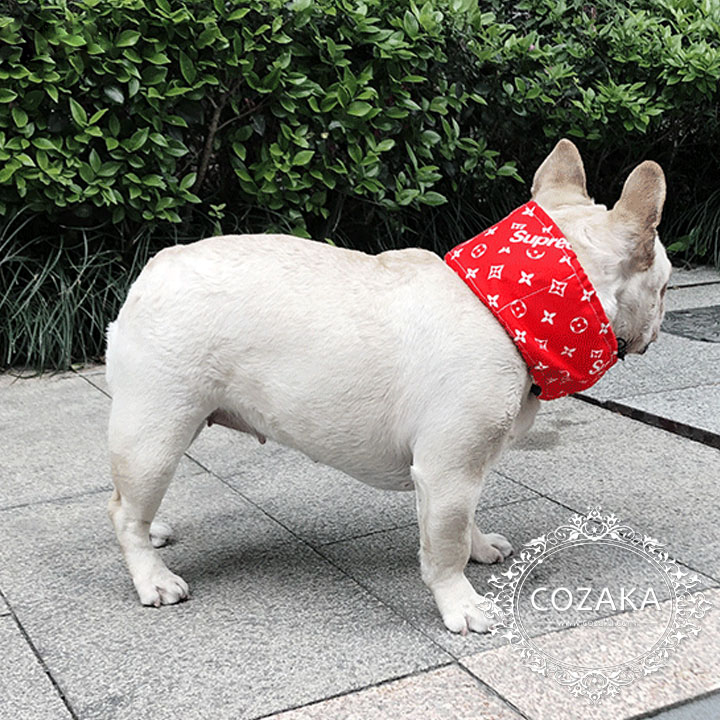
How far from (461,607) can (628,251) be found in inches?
45.7

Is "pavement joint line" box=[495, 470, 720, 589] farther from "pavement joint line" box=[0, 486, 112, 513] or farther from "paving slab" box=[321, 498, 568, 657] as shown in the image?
"pavement joint line" box=[0, 486, 112, 513]

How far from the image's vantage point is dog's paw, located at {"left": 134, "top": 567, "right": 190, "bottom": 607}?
3148mm

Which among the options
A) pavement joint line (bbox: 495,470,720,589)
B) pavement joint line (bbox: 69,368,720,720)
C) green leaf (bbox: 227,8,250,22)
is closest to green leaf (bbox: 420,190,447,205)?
green leaf (bbox: 227,8,250,22)

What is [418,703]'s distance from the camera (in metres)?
2.60

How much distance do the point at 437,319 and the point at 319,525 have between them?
1.17 meters

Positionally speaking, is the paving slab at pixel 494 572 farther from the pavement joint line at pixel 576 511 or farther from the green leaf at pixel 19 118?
the green leaf at pixel 19 118

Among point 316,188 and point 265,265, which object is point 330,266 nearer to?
point 265,265

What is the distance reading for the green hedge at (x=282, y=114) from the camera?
5742 mm

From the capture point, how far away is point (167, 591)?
3.16 meters

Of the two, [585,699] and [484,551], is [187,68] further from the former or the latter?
[585,699]

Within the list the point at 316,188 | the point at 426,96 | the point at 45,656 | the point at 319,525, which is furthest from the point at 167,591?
the point at 426,96

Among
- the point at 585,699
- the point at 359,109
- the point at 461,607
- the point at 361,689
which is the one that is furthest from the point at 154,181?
the point at 585,699

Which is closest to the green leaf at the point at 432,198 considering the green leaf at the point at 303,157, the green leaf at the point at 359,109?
the green leaf at the point at 359,109

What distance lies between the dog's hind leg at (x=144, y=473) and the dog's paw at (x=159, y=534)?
1.24ft
